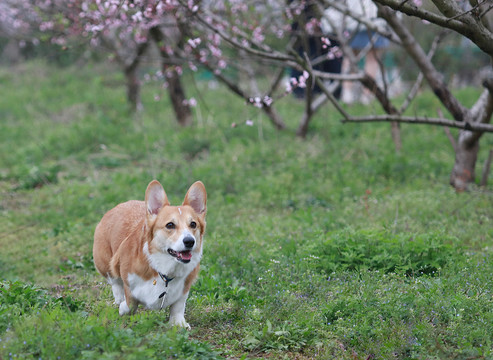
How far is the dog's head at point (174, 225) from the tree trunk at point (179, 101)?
8965 millimetres

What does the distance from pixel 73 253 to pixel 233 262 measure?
7.17 ft

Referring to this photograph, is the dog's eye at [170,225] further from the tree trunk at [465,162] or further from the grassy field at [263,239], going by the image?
the tree trunk at [465,162]

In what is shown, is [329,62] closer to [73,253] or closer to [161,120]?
[161,120]

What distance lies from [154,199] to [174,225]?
341mm

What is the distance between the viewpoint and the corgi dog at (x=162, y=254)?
423 centimetres

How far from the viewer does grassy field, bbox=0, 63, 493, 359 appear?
4.02m

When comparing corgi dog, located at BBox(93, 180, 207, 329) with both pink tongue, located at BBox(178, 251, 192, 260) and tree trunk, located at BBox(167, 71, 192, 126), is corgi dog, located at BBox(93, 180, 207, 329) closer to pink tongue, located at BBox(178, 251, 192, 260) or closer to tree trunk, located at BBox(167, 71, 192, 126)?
pink tongue, located at BBox(178, 251, 192, 260)

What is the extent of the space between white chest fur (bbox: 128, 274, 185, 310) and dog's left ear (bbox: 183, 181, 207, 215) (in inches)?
24.4

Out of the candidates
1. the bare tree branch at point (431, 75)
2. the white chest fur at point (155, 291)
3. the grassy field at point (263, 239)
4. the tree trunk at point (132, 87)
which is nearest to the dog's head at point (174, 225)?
the white chest fur at point (155, 291)

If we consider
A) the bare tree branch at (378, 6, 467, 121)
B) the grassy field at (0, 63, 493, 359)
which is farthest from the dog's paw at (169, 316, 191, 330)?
the bare tree branch at (378, 6, 467, 121)

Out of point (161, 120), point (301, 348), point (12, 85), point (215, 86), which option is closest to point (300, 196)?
point (301, 348)

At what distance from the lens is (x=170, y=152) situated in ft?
37.1

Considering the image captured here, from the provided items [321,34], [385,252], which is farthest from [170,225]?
[321,34]

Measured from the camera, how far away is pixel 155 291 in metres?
4.36
